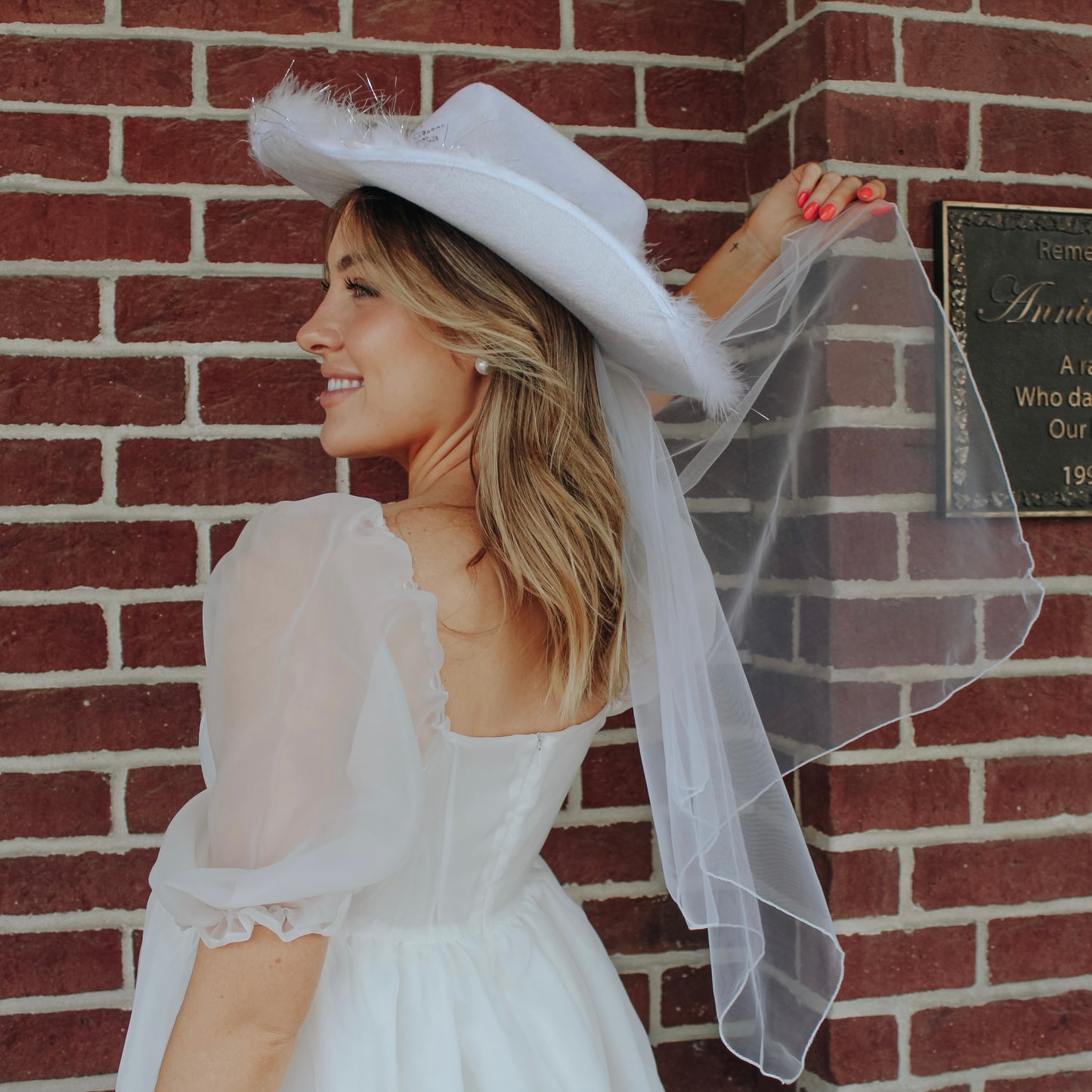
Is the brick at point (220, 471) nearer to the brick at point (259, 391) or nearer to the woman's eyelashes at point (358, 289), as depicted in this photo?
the brick at point (259, 391)

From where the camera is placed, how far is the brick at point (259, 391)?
1667mm

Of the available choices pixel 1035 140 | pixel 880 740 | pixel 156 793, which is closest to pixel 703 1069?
pixel 880 740

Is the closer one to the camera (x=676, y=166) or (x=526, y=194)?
(x=526, y=194)

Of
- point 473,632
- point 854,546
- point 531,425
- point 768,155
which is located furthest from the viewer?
point 768,155

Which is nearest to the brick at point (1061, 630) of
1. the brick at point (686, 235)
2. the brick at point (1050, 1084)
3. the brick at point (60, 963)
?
the brick at point (1050, 1084)

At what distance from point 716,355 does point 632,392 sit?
0.40 feet

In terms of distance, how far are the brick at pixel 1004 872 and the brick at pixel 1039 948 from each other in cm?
4

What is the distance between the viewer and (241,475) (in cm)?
167

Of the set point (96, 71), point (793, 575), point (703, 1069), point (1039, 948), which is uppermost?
point (96, 71)

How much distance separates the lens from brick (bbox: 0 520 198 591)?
5.32 feet

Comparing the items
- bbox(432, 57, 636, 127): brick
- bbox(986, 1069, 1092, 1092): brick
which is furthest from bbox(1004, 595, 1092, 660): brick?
bbox(432, 57, 636, 127): brick

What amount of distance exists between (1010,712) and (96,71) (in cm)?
175

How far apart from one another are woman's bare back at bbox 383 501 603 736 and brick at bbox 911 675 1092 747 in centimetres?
79

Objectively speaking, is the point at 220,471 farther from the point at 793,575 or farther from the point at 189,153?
the point at 793,575
